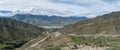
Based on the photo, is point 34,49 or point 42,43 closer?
point 34,49

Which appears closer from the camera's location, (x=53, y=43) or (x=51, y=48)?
(x=51, y=48)

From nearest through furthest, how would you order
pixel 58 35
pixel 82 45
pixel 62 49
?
pixel 62 49
pixel 82 45
pixel 58 35

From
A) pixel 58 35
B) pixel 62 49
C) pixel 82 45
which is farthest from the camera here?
pixel 58 35

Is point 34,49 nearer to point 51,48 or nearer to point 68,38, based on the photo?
point 51,48

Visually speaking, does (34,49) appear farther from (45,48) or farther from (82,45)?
(82,45)

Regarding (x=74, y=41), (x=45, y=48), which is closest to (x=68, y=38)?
(x=74, y=41)

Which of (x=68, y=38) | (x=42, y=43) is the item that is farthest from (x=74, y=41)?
(x=42, y=43)

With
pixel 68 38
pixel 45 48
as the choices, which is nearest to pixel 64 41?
pixel 68 38

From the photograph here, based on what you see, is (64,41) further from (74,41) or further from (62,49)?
(62,49)
